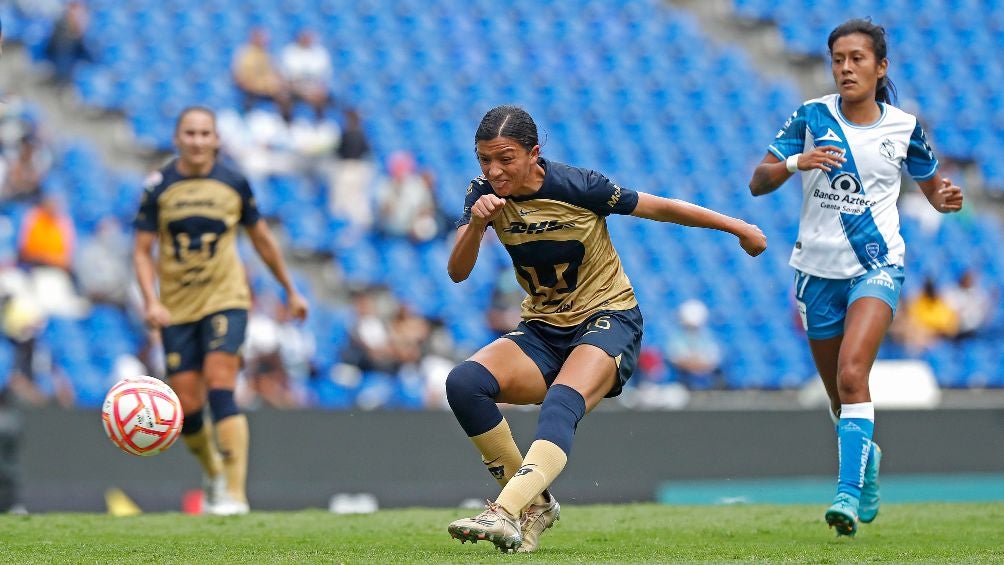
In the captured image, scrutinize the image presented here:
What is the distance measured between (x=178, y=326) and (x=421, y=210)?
6.68 m

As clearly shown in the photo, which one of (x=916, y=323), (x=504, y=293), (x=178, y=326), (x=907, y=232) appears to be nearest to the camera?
(x=178, y=326)

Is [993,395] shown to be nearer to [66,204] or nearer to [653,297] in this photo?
[653,297]

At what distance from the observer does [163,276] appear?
857 centimetres

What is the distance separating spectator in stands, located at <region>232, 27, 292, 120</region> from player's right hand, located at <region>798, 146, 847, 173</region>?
9.58 meters

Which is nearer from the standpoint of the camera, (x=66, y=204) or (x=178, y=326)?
(x=178, y=326)

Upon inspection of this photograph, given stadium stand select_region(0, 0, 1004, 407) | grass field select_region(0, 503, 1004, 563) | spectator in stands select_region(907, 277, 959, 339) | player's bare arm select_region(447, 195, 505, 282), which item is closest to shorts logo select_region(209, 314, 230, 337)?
grass field select_region(0, 503, 1004, 563)

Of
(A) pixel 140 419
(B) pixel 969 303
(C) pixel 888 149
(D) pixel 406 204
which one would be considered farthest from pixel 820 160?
(B) pixel 969 303

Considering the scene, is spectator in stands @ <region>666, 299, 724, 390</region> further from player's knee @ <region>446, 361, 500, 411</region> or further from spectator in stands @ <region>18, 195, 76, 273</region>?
player's knee @ <region>446, 361, 500, 411</region>

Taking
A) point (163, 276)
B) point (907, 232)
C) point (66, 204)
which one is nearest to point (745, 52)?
point (907, 232)

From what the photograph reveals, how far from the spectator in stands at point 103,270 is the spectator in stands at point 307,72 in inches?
128

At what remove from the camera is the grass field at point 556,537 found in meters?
5.48

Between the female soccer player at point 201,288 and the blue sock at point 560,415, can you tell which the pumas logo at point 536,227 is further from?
the female soccer player at point 201,288

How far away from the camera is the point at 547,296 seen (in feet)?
19.8

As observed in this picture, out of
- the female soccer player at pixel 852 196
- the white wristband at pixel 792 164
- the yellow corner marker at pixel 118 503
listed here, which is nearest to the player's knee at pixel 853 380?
the female soccer player at pixel 852 196
